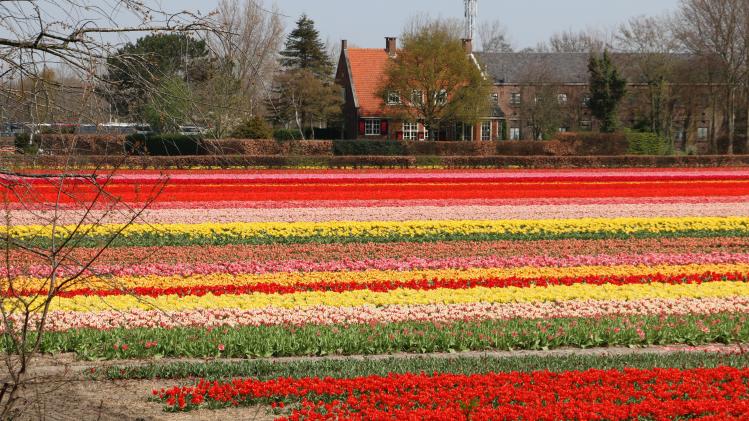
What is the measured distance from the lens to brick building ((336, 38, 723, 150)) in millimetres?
66875

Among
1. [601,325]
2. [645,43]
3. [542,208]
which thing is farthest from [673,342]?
[645,43]

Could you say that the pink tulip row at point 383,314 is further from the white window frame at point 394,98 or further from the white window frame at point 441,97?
the white window frame at point 394,98

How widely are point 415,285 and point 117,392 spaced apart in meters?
5.66

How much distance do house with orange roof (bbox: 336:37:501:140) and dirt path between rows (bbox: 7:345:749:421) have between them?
5269cm

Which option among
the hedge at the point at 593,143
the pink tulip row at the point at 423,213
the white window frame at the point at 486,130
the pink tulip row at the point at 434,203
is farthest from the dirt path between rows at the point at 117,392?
the white window frame at the point at 486,130

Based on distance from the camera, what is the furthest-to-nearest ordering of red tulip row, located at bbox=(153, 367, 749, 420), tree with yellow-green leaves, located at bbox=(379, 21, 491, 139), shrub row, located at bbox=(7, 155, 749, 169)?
tree with yellow-green leaves, located at bbox=(379, 21, 491, 139)
shrub row, located at bbox=(7, 155, 749, 169)
red tulip row, located at bbox=(153, 367, 749, 420)

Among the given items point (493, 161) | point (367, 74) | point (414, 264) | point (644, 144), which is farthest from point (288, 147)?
point (414, 264)

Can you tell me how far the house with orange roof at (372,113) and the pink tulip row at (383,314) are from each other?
50.6 meters

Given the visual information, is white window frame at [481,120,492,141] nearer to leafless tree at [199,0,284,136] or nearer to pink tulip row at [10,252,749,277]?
pink tulip row at [10,252,749,277]

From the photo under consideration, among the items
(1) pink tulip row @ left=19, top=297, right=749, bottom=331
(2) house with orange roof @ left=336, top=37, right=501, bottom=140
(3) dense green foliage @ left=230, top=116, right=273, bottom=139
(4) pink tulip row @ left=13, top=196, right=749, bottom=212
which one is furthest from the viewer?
(2) house with orange roof @ left=336, top=37, right=501, bottom=140

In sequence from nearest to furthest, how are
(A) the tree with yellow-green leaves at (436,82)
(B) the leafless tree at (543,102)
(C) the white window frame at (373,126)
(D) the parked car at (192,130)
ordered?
(D) the parked car at (192,130), (A) the tree with yellow-green leaves at (436,82), (C) the white window frame at (373,126), (B) the leafless tree at (543,102)

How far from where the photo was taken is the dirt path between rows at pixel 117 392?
24.4 feet

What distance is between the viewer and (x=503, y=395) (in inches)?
301

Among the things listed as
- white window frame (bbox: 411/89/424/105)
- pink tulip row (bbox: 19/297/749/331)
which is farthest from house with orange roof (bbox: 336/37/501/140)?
pink tulip row (bbox: 19/297/749/331)
